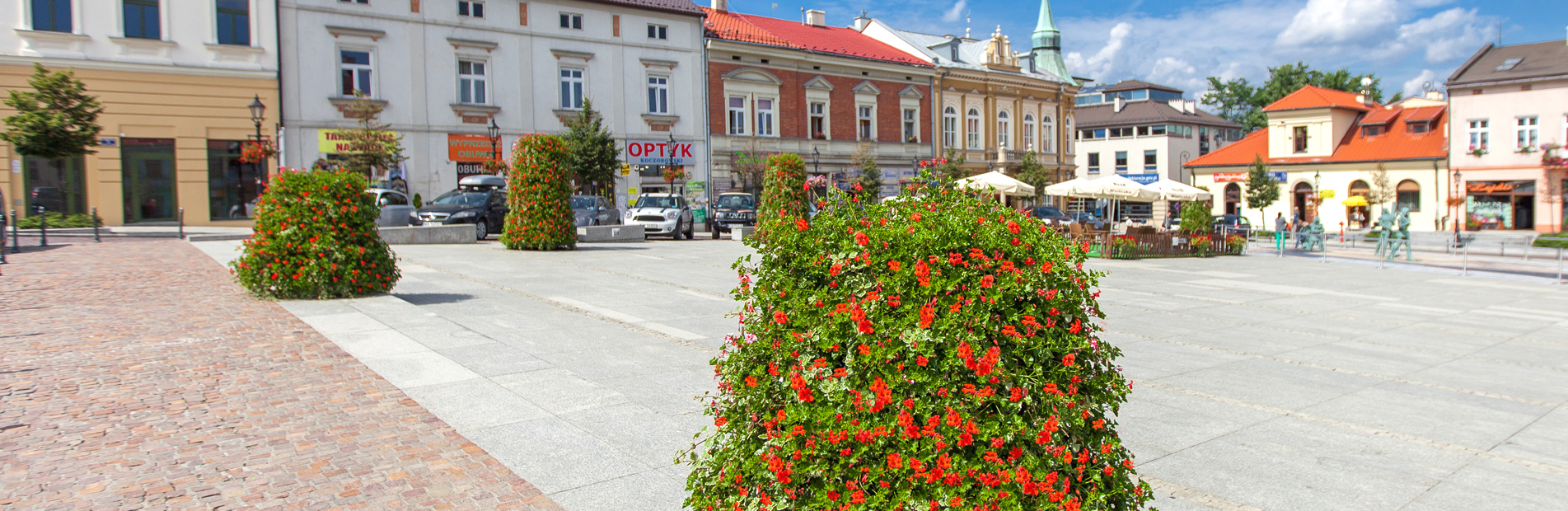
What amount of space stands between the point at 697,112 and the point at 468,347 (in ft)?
108

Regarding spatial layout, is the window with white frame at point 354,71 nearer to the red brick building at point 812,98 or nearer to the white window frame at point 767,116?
the red brick building at point 812,98

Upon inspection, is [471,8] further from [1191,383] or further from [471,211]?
[1191,383]

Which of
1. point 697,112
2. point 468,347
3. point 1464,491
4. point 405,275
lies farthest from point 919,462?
Result: point 697,112

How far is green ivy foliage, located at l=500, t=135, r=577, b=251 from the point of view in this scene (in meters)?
19.6

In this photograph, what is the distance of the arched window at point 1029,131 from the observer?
55.4 m

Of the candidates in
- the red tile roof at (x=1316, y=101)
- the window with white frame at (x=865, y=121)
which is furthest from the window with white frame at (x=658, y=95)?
the red tile roof at (x=1316, y=101)

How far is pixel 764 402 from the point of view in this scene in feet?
9.85

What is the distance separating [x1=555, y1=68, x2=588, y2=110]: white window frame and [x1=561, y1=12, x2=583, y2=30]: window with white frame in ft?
5.57

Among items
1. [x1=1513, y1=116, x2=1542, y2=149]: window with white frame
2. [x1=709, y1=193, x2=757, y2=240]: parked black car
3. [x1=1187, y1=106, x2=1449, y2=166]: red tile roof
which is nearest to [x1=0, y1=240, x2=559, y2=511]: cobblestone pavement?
[x1=709, y1=193, x2=757, y2=240]: parked black car

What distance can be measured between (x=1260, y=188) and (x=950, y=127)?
57.2 feet

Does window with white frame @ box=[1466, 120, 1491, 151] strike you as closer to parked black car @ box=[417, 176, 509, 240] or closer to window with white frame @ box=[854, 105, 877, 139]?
window with white frame @ box=[854, 105, 877, 139]

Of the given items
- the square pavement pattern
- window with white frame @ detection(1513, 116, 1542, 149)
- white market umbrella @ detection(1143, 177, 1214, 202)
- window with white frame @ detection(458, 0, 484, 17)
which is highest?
window with white frame @ detection(458, 0, 484, 17)

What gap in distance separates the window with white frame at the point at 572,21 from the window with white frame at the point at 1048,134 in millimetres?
31209

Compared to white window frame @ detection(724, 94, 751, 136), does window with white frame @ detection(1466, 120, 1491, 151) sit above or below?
below
